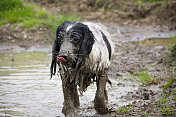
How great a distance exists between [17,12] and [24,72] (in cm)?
578

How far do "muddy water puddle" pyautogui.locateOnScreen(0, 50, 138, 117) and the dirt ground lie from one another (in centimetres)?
47

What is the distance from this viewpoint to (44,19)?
12641mm

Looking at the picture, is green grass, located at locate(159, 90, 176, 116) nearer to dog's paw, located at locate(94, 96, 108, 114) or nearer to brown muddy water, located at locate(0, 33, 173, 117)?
brown muddy water, located at locate(0, 33, 173, 117)

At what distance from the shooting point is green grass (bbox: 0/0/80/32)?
39.3ft

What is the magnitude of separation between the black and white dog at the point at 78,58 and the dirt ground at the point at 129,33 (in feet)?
2.18

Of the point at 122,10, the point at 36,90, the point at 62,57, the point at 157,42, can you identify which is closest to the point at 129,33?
the point at 157,42

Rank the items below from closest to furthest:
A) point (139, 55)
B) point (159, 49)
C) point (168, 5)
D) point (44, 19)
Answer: point (139, 55), point (159, 49), point (44, 19), point (168, 5)

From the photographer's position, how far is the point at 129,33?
13125 mm

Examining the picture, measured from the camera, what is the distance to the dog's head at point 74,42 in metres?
3.96

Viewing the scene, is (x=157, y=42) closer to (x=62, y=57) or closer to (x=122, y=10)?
(x=122, y=10)

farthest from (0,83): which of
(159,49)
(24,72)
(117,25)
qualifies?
(117,25)

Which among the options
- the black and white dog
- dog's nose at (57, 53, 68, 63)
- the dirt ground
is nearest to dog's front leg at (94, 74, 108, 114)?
the black and white dog

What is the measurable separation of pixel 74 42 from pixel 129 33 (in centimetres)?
931

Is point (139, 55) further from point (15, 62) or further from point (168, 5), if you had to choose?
point (168, 5)
